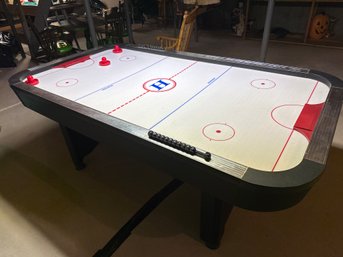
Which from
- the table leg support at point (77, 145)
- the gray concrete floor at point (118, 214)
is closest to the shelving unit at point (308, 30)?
the gray concrete floor at point (118, 214)

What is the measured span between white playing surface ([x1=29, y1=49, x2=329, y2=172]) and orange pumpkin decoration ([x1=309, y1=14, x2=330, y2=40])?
316 centimetres

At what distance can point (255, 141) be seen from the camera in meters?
0.88

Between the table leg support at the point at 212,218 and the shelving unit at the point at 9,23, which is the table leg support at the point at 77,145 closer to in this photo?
the table leg support at the point at 212,218

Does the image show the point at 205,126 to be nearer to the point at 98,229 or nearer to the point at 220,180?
the point at 220,180

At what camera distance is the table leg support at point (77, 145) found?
1.62 metres

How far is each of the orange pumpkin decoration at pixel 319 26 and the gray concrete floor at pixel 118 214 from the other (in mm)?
2464

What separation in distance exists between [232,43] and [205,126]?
11.8 feet

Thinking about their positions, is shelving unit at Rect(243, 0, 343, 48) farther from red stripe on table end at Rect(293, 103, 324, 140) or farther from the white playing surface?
red stripe on table end at Rect(293, 103, 324, 140)

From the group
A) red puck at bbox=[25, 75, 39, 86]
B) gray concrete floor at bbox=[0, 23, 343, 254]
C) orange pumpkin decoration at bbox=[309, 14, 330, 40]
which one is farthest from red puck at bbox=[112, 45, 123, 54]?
orange pumpkin decoration at bbox=[309, 14, 330, 40]

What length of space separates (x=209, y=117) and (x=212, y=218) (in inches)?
17.9

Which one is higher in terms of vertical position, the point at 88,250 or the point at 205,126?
the point at 205,126

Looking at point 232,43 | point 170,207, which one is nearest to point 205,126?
point 170,207

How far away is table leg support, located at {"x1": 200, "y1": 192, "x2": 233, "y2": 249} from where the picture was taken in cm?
105

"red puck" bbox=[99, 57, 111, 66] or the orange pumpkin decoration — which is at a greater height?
"red puck" bbox=[99, 57, 111, 66]
